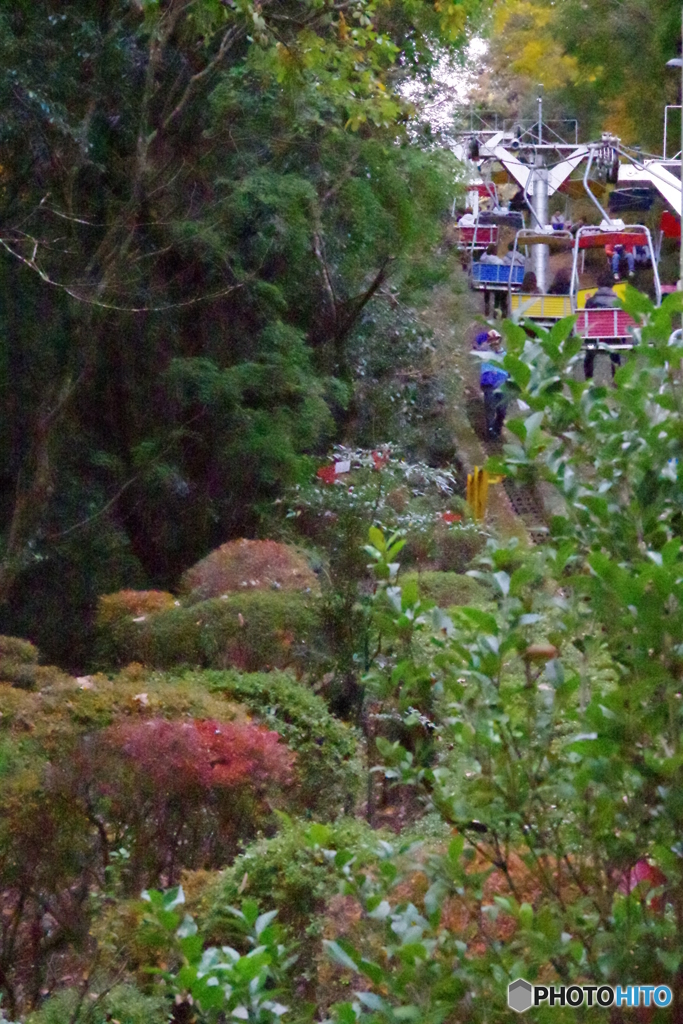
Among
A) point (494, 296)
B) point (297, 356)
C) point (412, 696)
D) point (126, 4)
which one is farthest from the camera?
point (494, 296)

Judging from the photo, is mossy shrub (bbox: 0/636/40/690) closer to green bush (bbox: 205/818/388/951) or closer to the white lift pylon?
green bush (bbox: 205/818/388/951)

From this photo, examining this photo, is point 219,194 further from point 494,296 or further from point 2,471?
point 494,296

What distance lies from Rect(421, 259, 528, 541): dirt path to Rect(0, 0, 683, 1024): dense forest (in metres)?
0.06

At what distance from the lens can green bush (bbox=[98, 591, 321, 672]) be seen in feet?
21.2

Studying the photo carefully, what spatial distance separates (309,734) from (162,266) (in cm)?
630

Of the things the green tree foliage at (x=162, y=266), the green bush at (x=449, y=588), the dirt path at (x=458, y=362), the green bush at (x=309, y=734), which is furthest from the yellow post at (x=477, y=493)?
the green bush at (x=309, y=734)

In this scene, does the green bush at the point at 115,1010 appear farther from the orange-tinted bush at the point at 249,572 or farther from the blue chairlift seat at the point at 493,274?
the blue chairlift seat at the point at 493,274

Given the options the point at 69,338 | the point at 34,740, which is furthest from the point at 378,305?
the point at 34,740

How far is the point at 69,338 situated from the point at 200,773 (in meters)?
6.30

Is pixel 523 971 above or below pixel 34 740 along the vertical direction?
above

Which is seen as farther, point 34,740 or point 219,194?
point 219,194

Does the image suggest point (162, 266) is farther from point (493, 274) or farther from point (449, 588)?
point (493, 274)

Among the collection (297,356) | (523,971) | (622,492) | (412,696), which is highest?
(297,356)

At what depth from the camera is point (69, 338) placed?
984cm
